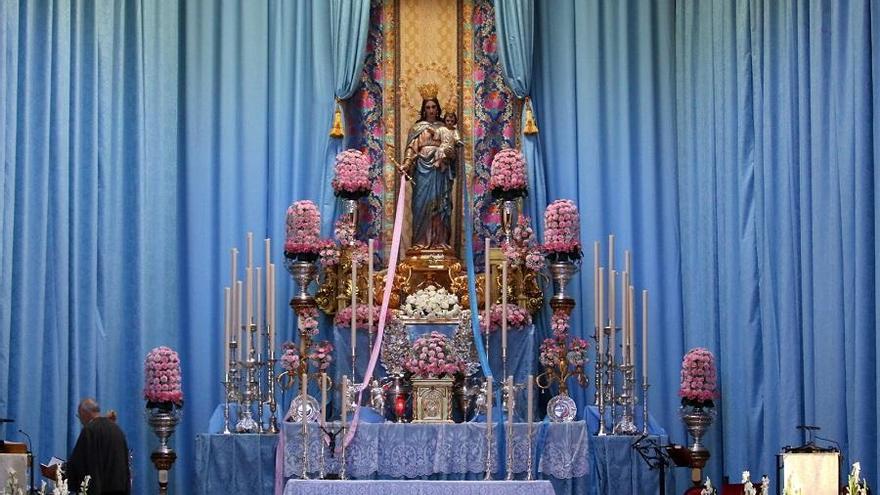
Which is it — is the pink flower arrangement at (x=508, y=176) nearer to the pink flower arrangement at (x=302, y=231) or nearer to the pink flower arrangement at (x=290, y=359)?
the pink flower arrangement at (x=302, y=231)

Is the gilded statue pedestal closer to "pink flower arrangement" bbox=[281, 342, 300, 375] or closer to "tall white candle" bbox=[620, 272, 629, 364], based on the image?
"pink flower arrangement" bbox=[281, 342, 300, 375]

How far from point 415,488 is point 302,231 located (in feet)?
9.53

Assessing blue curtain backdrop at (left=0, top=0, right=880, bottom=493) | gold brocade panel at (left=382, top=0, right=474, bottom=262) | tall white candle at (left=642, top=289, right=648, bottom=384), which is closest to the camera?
blue curtain backdrop at (left=0, top=0, right=880, bottom=493)

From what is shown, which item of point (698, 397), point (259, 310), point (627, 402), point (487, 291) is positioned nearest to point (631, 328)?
point (627, 402)

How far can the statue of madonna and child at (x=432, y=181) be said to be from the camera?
41.6 feet

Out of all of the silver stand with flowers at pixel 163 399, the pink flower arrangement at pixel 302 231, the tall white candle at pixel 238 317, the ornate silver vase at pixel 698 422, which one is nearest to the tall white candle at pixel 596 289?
the ornate silver vase at pixel 698 422

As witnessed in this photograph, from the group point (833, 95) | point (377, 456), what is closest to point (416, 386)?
point (377, 456)

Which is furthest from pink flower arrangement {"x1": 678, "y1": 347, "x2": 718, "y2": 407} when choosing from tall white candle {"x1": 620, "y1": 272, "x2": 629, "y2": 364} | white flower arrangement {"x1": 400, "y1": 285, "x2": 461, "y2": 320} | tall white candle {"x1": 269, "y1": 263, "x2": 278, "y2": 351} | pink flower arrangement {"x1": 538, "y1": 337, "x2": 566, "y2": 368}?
tall white candle {"x1": 269, "y1": 263, "x2": 278, "y2": 351}

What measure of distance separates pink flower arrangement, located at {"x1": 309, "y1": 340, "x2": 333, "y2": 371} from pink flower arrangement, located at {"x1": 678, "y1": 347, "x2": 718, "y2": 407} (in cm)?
281

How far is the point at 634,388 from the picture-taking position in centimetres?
1227

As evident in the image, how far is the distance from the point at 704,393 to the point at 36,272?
520cm

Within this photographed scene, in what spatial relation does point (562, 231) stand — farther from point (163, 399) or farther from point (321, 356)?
point (163, 399)

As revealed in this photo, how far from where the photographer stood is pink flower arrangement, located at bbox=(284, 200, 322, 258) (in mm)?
12125

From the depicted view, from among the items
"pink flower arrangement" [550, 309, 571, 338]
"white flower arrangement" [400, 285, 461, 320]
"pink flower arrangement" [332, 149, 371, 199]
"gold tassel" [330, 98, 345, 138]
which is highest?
"gold tassel" [330, 98, 345, 138]
